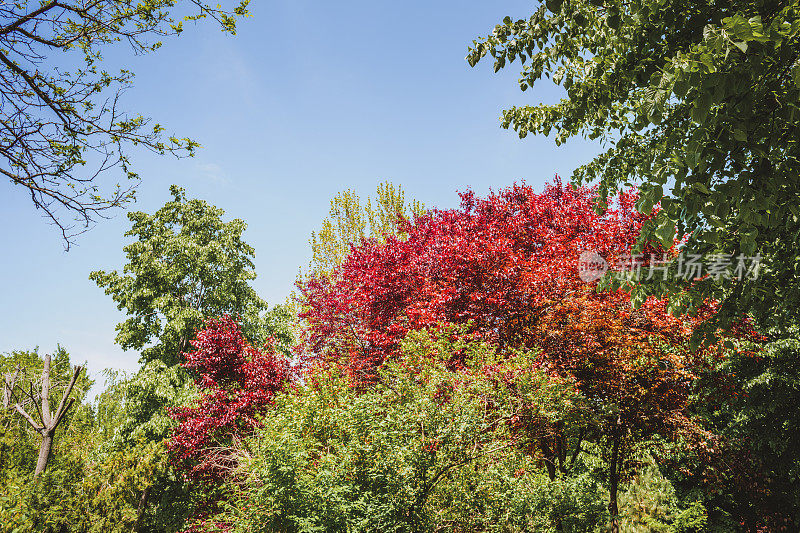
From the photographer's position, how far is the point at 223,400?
430 inches

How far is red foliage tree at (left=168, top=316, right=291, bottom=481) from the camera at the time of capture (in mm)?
10508

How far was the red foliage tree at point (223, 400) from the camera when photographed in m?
10.5

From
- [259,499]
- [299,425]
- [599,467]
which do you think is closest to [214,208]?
[299,425]

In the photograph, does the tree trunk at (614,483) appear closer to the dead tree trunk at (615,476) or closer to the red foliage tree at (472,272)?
the dead tree trunk at (615,476)

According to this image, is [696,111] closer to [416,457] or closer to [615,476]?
[416,457]

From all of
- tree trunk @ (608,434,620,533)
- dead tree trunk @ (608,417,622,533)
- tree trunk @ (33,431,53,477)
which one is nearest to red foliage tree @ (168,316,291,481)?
tree trunk @ (33,431,53,477)

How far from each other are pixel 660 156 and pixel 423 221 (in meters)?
12.3

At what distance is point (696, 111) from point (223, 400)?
11.4 meters

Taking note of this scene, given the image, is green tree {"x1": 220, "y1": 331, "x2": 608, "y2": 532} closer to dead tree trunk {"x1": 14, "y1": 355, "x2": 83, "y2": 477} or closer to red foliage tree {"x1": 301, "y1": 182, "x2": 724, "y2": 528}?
red foliage tree {"x1": 301, "y1": 182, "x2": 724, "y2": 528}

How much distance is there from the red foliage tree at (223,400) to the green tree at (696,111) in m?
8.54

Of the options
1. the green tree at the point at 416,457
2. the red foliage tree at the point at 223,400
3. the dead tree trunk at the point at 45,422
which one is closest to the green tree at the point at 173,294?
the red foliage tree at the point at 223,400

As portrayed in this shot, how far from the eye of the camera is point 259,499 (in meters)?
6.39

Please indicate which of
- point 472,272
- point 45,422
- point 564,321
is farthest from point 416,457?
point 45,422

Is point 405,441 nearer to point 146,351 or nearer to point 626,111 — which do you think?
point 626,111
